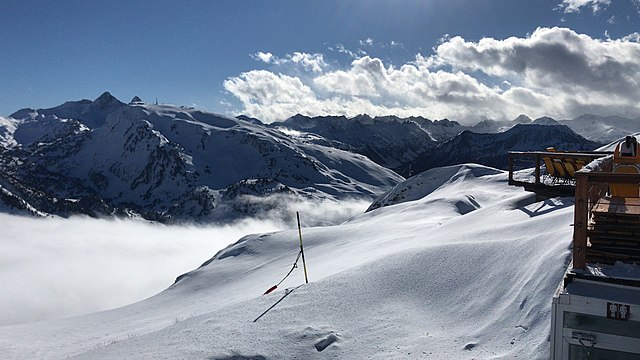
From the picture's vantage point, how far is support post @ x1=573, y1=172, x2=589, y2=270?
5949 millimetres

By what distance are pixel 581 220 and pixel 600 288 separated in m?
0.90

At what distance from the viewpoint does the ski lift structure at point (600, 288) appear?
538cm

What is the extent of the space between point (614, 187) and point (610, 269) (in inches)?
154

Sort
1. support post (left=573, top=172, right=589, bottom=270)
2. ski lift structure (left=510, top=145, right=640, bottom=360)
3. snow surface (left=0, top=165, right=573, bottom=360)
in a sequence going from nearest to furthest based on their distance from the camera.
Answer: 1. ski lift structure (left=510, top=145, right=640, bottom=360)
2. support post (left=573, top=172, right=589, bottom=270)
3. snow surface (left=0, top=165, right=573, bottom=360)

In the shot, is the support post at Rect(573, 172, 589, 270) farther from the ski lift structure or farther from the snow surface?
the snow surface

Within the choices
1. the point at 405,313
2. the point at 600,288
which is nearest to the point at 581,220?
the point at 600,288

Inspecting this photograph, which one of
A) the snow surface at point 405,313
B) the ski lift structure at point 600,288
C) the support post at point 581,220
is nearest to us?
the ski lift structure at point 600,288

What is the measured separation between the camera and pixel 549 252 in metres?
10.8

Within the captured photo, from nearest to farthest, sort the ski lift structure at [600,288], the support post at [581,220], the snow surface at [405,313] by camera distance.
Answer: the ski lift structure at [600,288], the support post at [581,220], the snow surface at [405,313]

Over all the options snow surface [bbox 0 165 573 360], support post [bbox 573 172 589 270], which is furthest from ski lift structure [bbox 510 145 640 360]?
snow surface [bbox 0 165 573 360]

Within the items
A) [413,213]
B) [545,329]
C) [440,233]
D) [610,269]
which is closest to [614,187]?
[545,329]

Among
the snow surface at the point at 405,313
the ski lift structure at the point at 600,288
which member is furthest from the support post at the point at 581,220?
the snow surface at the point at 405,313

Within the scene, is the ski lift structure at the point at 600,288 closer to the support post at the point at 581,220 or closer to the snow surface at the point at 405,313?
the support post at the point at 581,220

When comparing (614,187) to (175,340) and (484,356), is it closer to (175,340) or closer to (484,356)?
(484,356)
